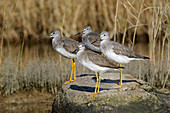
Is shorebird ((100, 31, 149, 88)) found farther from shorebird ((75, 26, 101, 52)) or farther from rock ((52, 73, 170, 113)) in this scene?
shorebird ((75, 26, 101, 52))

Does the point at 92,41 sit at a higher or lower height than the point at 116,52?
higher

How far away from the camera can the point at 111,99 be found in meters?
5.76

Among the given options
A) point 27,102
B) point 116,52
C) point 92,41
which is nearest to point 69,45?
point 92,41

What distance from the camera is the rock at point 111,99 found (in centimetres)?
573

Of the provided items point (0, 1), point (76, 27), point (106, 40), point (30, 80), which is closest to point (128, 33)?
point (76, 27)

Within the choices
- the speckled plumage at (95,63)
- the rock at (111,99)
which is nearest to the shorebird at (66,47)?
the rock at (111,99)

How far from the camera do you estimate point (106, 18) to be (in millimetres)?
15000

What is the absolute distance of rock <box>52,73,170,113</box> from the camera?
5727mm

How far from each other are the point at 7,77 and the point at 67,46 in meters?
2.19

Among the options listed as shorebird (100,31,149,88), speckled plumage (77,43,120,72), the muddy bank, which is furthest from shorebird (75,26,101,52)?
the muddy bank

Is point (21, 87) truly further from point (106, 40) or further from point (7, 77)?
point (106, 40)

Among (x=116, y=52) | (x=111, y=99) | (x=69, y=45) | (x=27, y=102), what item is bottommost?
(x=27, y=102)

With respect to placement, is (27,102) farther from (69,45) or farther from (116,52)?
(116,52)

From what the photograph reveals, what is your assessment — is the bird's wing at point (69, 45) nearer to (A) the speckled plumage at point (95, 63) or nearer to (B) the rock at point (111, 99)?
(B) the rock at point (111, 99)
